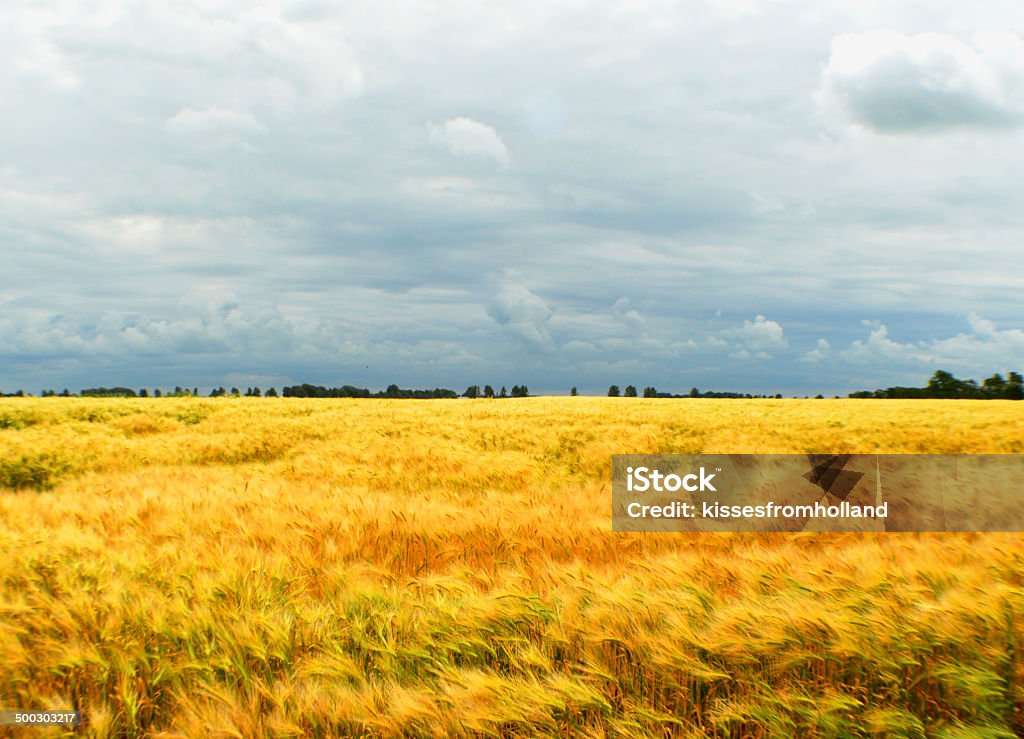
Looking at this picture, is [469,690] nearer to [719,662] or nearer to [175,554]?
[719,662]

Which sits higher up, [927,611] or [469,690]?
[927,611]

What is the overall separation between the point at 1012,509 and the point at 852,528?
6.90ft

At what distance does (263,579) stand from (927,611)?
3434 mm

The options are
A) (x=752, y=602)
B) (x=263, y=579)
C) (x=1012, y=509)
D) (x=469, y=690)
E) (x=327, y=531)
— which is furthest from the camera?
(x=1012, y=509)

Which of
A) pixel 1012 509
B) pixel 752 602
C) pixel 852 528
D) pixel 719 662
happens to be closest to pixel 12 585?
pixel 719 662

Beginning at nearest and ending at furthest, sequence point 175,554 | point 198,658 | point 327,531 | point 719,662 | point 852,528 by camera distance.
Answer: point 719,662 → point 198,658 → point 175,554 → point 327,531 → point 852,528

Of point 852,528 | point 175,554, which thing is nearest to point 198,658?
point 175,554

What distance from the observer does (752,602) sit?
298 centimetres

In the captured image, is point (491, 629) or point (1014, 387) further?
point (1014, 387)

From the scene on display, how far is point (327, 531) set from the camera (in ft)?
15.2

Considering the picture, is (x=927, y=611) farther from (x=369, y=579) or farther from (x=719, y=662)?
(x=369, y=579)

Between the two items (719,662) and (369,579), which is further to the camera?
(369,579)

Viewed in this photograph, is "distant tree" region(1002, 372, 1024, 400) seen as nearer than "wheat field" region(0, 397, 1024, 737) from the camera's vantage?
No

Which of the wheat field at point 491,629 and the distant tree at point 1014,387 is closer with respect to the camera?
the wheat field at point 491,629
